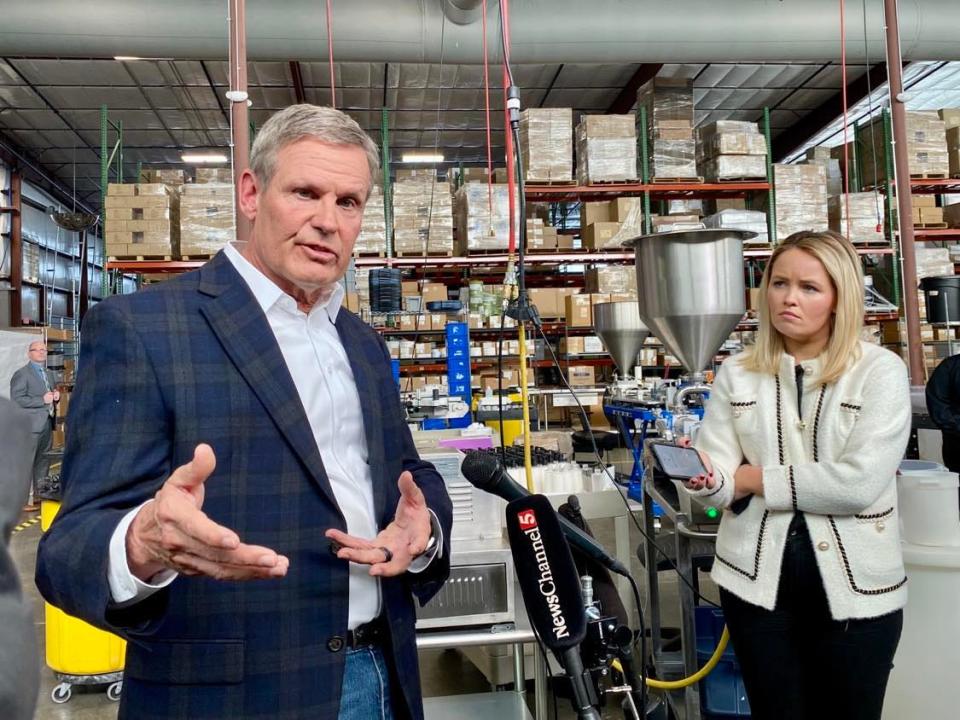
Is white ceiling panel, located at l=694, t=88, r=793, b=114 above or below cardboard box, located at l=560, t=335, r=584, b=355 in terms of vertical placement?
above

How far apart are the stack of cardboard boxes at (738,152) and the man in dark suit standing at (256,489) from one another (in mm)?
7030

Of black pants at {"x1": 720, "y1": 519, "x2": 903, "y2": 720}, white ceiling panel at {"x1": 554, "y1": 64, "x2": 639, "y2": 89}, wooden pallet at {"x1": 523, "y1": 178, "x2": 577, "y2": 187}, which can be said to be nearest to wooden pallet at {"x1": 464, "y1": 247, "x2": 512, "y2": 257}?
wooden pallet at {"x1": 523, "y1": 178, "x2": 577, "y2": 187}

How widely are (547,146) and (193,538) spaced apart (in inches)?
264

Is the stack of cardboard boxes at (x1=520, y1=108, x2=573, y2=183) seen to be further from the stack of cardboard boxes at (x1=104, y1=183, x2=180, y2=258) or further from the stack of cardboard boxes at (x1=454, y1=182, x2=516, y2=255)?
the stack of cardboard boxes at (x1=104, y1=183, x2=180, y2=258)

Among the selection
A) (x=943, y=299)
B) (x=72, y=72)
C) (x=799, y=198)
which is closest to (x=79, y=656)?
(x=943, y=299)

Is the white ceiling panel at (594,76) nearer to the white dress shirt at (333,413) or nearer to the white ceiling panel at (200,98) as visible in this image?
the white ceiling panel at (200,98)

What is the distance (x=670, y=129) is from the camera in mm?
7355

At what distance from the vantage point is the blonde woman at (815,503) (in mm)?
1208

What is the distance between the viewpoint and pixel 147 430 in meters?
0.74

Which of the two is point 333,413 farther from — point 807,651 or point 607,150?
point 607,150

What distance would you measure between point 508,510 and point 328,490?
0.21 m

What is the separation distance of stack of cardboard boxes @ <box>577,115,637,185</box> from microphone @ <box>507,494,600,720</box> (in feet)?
21.9

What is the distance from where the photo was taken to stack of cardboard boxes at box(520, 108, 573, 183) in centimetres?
675

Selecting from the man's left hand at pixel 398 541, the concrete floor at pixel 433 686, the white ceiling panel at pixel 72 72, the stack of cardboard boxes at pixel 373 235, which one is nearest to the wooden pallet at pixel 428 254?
the stack of cardboard boxes at pixel 373 235
